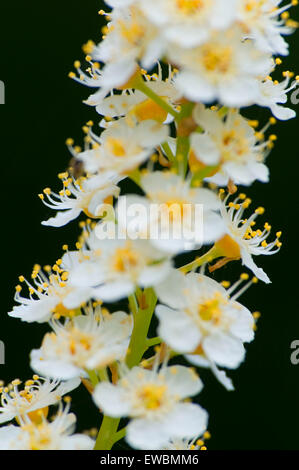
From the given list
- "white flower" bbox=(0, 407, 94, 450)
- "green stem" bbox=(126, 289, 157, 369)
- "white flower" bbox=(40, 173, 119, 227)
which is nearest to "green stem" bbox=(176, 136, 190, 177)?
"white flower" bbox=(40, 173, 119, 227)

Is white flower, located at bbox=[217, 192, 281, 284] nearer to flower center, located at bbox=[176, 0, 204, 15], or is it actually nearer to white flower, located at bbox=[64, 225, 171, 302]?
white flower, located at bbox=[64, 225, 171, 302]

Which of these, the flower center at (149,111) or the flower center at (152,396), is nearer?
the flower center at (152,396)

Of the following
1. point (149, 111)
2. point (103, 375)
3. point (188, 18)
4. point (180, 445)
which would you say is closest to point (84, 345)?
point (103, 375)

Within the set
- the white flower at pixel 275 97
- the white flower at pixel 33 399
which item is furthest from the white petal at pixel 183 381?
the white flower at pixel 275 97

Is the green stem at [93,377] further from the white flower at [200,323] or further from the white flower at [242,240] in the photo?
the white flower at [242,240]

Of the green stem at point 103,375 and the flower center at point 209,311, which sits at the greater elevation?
the flower center at point 209,311
